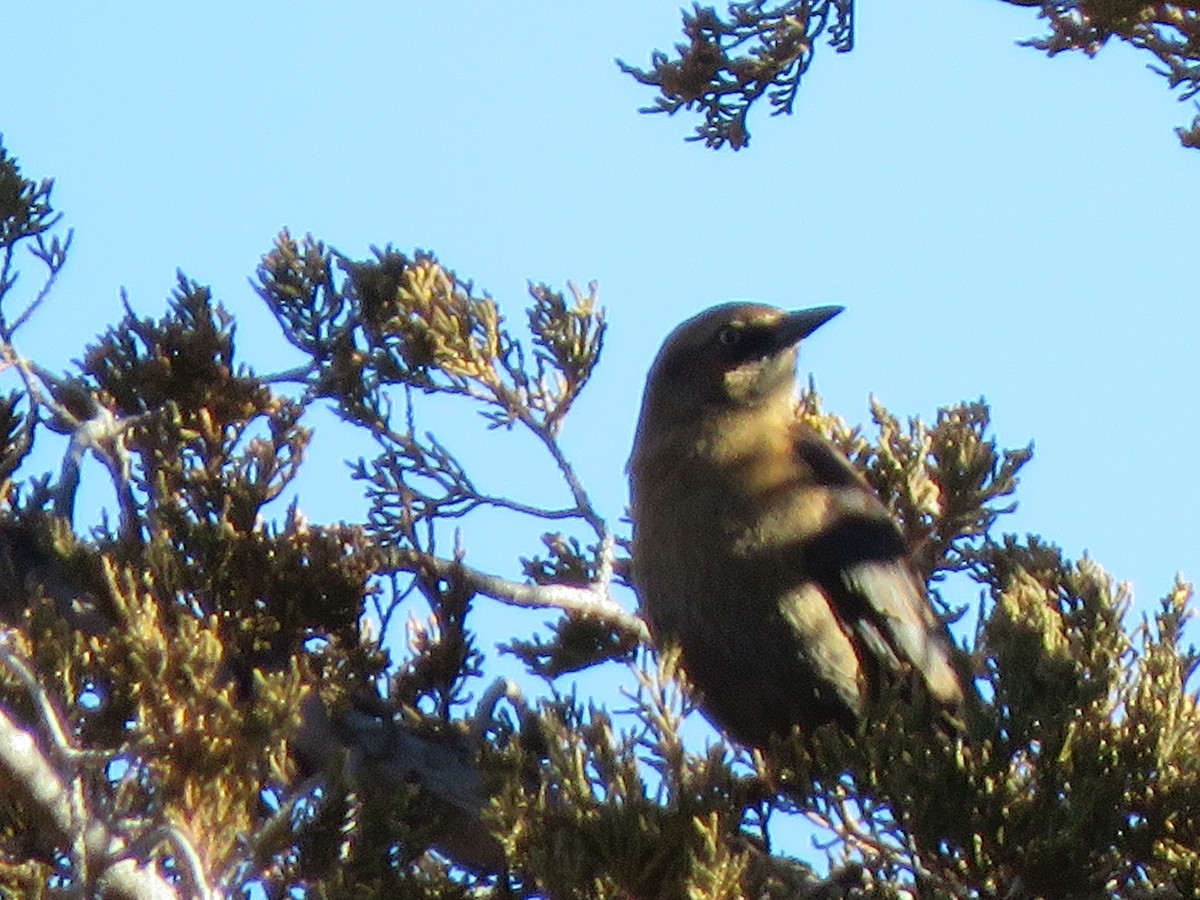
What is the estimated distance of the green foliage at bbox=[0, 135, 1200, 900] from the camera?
8.83 ft

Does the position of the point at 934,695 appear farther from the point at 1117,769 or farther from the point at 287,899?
the point at 287,899

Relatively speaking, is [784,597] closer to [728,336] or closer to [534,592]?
[534,592]

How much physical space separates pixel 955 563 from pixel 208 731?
219cm

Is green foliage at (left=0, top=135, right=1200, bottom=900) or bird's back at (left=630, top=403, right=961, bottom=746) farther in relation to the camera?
bird's back at (left=630, top=403, right=961, bottom=746)

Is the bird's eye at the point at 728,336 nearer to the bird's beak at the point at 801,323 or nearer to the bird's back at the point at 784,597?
the bird's beak at the point at 801,323

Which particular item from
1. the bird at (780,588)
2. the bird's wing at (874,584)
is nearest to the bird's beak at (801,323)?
the bird at (780,588)

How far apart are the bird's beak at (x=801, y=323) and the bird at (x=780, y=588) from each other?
0.39 metres

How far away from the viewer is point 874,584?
4.11 meters

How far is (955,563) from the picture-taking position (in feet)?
14.4

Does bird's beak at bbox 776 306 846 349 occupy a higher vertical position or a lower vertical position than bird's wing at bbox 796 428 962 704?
higher

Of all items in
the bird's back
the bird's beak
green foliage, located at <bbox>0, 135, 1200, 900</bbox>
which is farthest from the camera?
the bird's beak

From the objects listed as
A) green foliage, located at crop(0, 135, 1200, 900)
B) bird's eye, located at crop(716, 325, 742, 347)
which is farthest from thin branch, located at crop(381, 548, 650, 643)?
bird's eye, located at crop(716, 325, 742, 347)

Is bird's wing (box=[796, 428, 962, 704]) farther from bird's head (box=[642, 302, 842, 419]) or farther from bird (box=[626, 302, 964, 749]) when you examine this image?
bird's head (box=[642, 302, 842, 419])

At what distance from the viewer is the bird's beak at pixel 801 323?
474 cm
